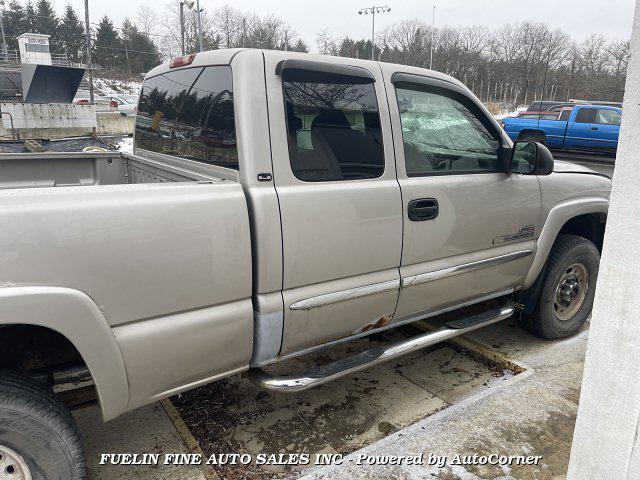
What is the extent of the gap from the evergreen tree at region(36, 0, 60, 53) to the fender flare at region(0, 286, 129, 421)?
78317mm

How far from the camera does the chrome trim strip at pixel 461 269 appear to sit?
279 cm

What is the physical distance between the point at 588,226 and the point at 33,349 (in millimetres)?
4015

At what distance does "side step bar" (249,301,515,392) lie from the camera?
2426 millimetres

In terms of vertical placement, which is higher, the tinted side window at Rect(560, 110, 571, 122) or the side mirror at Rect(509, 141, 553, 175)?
the tinted side window at Rect(560, 110, 571, 122)

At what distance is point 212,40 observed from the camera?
5766 centimetres

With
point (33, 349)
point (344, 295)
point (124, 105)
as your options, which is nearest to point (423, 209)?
point (344, 295)

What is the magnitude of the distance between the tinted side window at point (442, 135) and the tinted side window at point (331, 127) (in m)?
0.24

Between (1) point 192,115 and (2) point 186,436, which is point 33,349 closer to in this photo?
(2) point 186,436

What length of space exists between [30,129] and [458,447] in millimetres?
27978

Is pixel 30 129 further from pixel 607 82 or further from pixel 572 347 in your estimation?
pixel 607 82

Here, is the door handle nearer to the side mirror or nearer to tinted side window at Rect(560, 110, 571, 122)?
the side mirror

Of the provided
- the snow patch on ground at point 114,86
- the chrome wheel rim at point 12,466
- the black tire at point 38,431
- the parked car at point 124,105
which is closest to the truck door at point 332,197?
the black tire at point 38,431

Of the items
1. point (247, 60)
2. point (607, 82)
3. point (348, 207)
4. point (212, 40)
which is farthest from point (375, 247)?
point (212, 40)

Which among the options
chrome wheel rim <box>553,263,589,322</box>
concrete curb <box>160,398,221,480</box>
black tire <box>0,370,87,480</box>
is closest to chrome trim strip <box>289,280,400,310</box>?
concrete curb <box>160,398,221,480</box>
